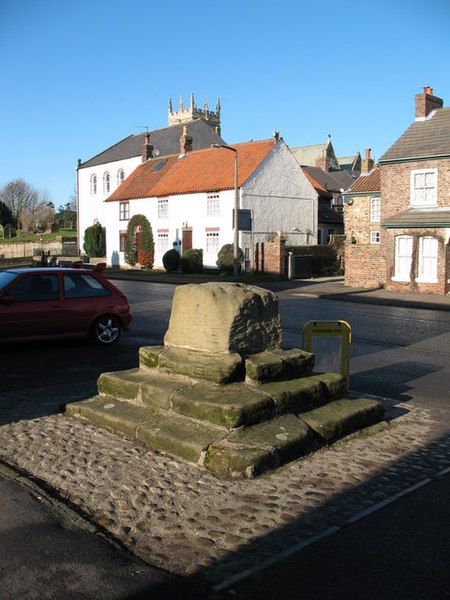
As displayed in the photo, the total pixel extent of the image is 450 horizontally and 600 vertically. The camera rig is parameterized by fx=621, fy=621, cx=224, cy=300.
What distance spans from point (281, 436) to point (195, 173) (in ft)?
134

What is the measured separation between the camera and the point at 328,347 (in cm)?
784

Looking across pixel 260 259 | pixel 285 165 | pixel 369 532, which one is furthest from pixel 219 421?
pixel 285 165

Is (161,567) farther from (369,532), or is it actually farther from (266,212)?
(266,212)

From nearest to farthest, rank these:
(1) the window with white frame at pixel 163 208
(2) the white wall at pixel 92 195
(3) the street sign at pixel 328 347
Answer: (3) the street sign at pixel 328 347
(1) the window with white frame at pixel 163 208
(2) the white wall at pixel 92 195

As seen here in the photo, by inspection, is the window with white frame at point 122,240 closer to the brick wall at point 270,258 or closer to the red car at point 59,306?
the brick wall at point 270,258

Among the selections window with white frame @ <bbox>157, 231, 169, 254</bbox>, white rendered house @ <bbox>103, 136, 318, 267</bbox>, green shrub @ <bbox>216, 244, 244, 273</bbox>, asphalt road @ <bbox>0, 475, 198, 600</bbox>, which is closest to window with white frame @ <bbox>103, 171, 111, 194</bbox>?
white rendered house @ <bbox>103, 136, 318, 267</bbox>

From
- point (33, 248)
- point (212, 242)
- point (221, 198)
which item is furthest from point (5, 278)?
point (33, 248)

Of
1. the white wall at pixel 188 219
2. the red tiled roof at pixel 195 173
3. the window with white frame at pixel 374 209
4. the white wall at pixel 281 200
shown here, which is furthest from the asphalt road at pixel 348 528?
the red tiled roof at pixel 195 173

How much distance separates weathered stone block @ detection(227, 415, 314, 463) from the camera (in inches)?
214

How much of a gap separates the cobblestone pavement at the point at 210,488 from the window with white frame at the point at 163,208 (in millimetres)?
39926

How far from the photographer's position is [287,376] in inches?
258

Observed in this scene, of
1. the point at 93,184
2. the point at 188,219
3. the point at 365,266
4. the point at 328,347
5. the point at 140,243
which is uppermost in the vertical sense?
the point at 93,184

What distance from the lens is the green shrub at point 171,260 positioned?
43594 mm

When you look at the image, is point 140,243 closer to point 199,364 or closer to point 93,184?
point 93,184
